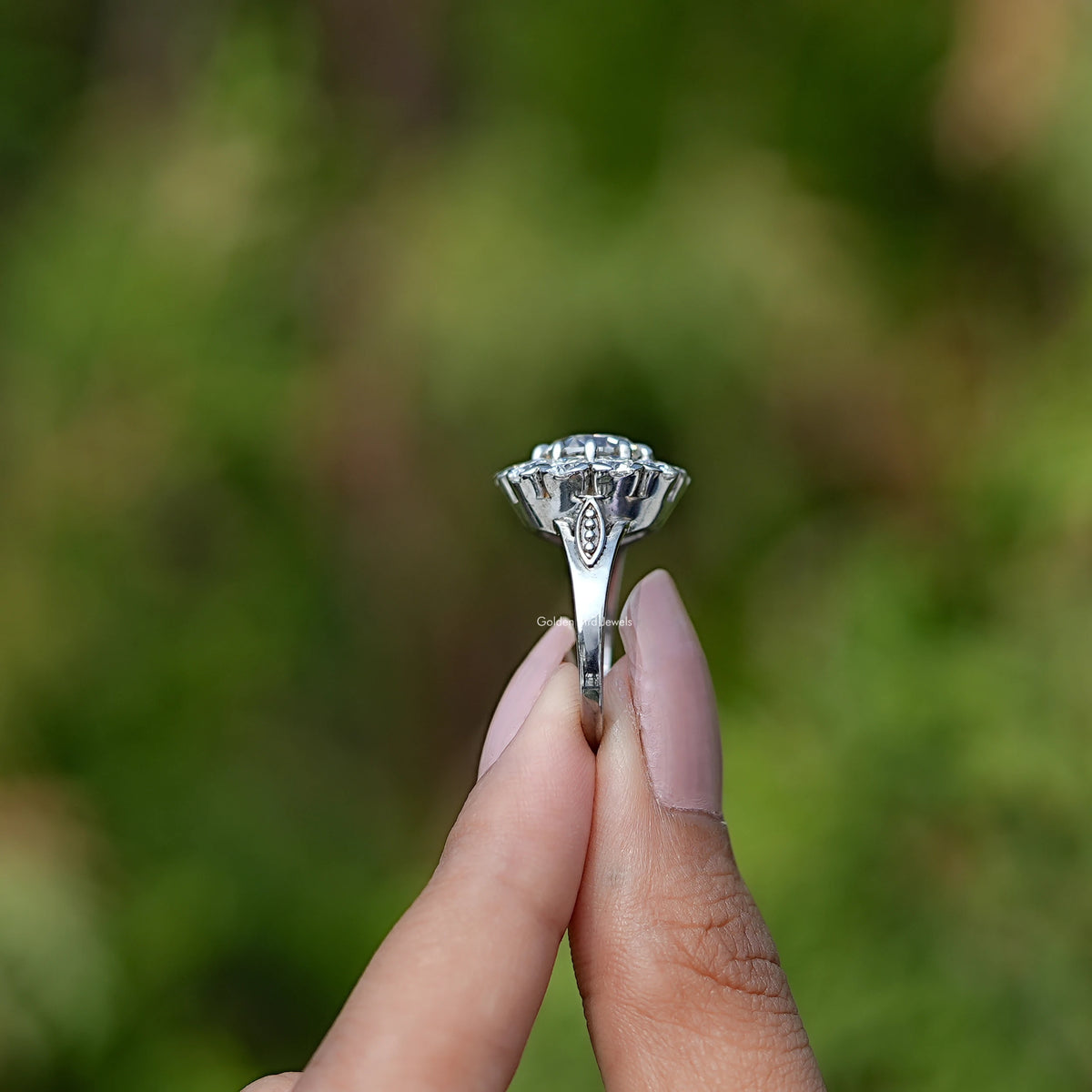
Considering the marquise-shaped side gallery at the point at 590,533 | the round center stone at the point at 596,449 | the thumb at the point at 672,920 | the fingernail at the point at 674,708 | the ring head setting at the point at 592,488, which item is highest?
the round center stone at the point at 596,449

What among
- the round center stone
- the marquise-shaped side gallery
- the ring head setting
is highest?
the round center stone

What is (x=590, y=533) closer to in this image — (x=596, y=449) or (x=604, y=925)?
(x=596, y=449)

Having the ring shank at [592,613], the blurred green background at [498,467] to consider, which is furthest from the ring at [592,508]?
the blurred green background at [498,467]

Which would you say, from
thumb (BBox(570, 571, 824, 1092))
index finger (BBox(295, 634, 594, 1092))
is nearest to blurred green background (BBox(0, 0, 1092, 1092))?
thumb (BBox(570, 571, 824, 1092))

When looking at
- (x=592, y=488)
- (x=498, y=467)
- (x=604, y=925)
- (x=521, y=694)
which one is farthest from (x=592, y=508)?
(x=498, y=467)

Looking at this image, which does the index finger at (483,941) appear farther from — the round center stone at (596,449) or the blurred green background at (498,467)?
the blurred green background at (498,467)

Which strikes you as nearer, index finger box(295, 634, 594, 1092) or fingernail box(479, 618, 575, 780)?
index finger box(295, 634, 594, 1092)

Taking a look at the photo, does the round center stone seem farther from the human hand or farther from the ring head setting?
the human hand
